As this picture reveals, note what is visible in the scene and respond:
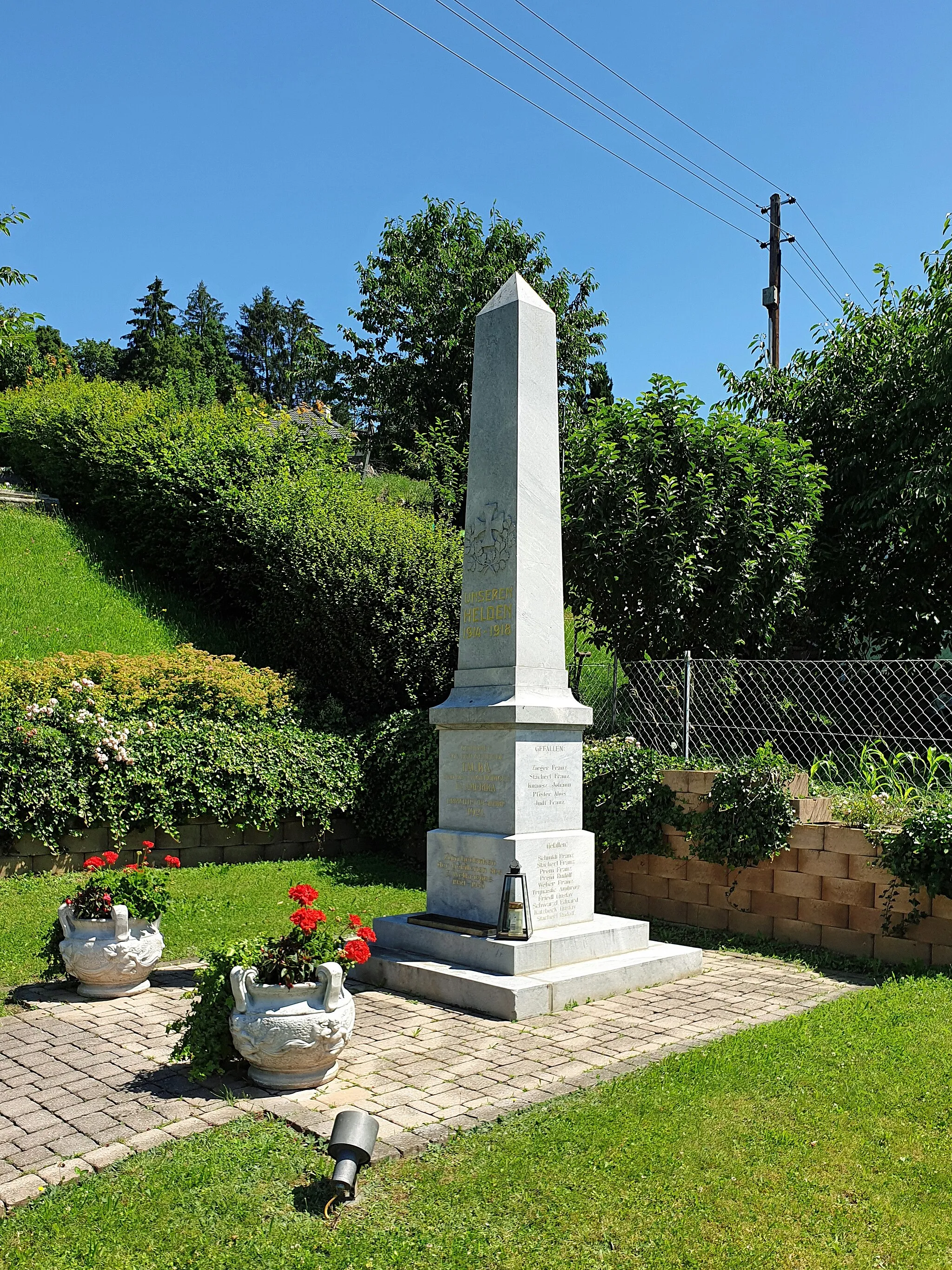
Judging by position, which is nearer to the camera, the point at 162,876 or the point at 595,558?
the point at 162,876

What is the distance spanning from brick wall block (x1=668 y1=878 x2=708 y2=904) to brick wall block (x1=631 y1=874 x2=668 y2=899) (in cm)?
5

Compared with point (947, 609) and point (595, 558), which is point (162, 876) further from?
point (947, 609)

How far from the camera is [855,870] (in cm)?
755

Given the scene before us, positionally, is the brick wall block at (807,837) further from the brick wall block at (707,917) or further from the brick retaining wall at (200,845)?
the brick retaining wall at (200,845)

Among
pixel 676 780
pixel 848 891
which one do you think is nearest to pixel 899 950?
pixel 848 891

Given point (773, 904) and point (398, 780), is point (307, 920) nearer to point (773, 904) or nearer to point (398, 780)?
point (773, 904)

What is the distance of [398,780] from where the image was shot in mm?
11117

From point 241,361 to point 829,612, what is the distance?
61662mm

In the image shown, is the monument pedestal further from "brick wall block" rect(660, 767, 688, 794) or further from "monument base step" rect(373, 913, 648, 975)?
"brick wall block" rect(660, 767, 688, 794)

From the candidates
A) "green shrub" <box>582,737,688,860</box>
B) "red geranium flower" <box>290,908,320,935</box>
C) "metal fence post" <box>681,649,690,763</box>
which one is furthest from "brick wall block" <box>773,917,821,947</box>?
"red geranium flower" <box>290,908,320,935</box>

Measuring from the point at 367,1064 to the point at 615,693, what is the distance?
5498 millimetres

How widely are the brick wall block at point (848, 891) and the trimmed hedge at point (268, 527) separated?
5.73m

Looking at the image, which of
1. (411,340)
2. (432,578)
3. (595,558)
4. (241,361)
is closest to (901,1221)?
(595,558)

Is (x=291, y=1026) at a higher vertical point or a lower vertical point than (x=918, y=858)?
lower
